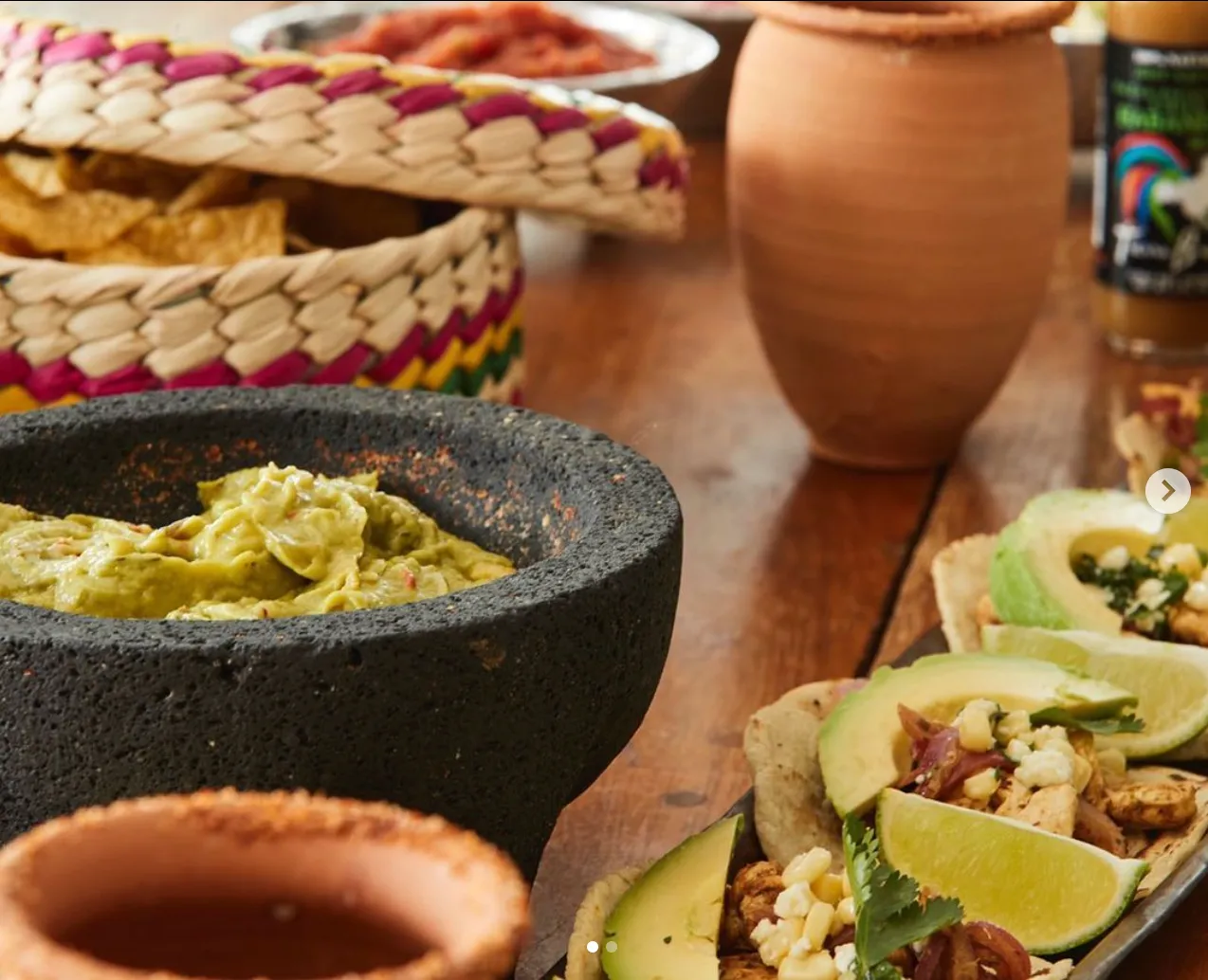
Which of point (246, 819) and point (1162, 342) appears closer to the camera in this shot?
point (246, 819)

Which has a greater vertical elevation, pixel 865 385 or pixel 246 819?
pixel 246 819

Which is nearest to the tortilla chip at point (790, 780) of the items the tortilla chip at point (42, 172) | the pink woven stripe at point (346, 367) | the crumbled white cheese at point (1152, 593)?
the crumbled white cheese at point (1152, 593)

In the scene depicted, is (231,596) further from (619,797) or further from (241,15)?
(241,15)

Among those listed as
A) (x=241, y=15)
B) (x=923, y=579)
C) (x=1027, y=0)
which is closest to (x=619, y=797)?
(x=923, y=579)

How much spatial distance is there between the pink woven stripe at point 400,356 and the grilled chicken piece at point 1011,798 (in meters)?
0.61

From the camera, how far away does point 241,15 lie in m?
2.72

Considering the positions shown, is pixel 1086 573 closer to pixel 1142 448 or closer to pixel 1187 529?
pixel 1187 529

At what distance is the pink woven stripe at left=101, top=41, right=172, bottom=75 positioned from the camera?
1371 mm

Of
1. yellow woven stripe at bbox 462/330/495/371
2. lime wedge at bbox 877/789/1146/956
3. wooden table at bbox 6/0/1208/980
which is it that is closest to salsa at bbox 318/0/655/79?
wooden table at bbox 6/0/1208/980

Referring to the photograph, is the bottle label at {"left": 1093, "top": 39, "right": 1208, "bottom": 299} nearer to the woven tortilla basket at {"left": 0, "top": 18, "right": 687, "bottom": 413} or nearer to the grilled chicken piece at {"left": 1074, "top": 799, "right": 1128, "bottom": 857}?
the woven tortilla basket at {"left": 0, "top": 18, "right": 687, "bottom": 413}

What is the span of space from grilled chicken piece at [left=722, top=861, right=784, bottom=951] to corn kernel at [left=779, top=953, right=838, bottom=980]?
1.6 inches

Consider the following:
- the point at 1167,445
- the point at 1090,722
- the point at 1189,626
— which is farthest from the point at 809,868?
the point at 1167,445

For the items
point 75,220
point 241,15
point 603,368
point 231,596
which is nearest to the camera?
point 231,596

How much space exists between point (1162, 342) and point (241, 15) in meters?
1.39
